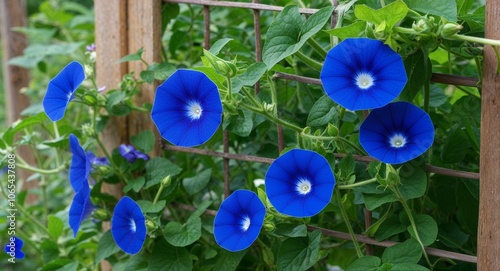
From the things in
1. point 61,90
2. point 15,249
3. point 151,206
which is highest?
point 61,90

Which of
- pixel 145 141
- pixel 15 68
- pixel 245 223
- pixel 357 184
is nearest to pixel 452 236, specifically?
pixel 357 184

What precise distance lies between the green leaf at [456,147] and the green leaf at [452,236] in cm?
14

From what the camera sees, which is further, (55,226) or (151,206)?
(55,226)

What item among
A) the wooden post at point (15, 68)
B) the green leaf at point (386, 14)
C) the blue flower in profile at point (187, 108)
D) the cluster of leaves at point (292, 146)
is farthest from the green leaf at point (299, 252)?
the wooden post at point (15, 68)

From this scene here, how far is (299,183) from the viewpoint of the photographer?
1123 mm

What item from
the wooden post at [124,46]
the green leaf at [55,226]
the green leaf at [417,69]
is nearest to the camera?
the green leaf at [417,69]

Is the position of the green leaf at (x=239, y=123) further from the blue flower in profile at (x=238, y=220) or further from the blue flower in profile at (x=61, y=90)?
the blue flower in profile at (x=61, y=90)

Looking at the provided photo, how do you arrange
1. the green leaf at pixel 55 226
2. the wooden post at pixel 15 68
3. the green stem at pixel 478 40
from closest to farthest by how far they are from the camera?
the green stem at pixel 478 40
the green leaf at pixel 55 226
the wooden post at pixel 15 68

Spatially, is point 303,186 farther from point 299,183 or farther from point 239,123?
point 239,123

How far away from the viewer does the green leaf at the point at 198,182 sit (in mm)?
1454

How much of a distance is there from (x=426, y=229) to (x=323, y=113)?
23cm

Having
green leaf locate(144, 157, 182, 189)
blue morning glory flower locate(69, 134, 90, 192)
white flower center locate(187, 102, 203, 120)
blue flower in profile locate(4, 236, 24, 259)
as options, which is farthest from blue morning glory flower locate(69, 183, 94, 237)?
white flower center locate(187, 102, 203, 120)

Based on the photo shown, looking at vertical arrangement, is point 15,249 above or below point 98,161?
below

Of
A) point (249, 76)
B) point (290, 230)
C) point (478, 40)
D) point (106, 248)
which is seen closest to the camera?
point (478, 40)
